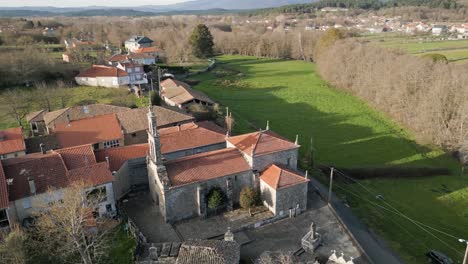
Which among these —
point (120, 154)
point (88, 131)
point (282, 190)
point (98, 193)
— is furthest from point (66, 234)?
point (88, 131)

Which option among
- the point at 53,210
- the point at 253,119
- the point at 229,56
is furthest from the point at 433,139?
the point at 229,56

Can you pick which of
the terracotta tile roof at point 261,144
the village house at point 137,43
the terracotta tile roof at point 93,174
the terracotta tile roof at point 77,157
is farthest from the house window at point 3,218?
the village house at point 137,43

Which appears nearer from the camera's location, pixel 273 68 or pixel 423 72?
pixel 423 72

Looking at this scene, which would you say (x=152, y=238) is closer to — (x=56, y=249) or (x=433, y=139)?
(x=56, y=249)

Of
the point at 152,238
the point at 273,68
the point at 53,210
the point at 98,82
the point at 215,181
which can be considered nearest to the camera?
the point at 53,210

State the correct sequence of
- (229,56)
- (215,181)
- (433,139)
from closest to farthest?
(215,181) → (433,139) → (229,56)

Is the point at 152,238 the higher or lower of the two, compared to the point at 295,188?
lower

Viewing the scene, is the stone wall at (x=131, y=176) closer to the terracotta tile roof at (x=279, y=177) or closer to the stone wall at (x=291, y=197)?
the terracotta tile roof at (x=279, y=177)

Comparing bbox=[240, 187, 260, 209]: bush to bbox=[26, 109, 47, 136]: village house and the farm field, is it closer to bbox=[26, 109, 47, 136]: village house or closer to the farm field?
bbox=[26, 109, 47, 136]: village house
